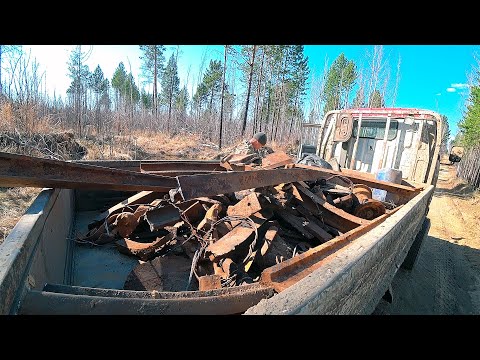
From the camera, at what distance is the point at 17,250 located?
1.41 m

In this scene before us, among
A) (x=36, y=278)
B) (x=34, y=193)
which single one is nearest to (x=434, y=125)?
(x=36, y=278)

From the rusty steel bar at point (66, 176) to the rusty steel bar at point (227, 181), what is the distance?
80 cm

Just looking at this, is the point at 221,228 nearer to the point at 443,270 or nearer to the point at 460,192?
the point at 443,270

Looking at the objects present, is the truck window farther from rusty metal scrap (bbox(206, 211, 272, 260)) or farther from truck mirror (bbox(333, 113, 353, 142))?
rusty metal scrap (bbox(206, 211, 272, 260))

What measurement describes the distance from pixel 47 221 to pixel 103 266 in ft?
2.67

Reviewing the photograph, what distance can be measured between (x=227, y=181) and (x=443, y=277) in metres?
5.43

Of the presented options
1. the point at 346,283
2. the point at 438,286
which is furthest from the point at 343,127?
the point at 346,283

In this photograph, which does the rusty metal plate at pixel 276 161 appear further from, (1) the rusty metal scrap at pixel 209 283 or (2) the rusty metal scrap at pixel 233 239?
(1) the rusty metal scrap at pixel 209 283

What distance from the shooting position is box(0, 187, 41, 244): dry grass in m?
4.99

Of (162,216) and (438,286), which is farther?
(438,286)

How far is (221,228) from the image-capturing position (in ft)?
9.45

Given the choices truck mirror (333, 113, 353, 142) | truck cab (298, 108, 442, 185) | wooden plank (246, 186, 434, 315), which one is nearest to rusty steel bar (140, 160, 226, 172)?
wooden plank (246, 186, 434, 315)

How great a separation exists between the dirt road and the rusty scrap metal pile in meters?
1.71
